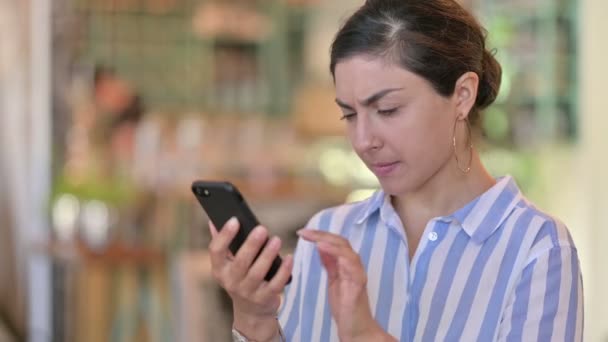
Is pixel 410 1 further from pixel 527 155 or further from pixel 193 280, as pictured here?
pixel 527 155

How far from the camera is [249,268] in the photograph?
4.12 feet

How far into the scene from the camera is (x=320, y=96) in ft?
25.4

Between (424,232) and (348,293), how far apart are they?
0.25 m

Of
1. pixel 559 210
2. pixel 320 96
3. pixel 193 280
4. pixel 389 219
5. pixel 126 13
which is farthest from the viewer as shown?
pixel 320 96

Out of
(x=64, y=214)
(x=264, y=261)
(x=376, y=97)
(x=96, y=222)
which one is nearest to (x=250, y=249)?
(x=264, y=261)

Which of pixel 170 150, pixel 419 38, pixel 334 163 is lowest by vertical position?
pixel 334 163

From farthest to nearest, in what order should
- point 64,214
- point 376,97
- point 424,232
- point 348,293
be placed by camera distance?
point 64,214, point 424,232, point 376,97, point 348,293

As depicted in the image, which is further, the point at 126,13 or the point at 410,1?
the point at 126,13

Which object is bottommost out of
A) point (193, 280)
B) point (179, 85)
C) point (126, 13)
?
point (193, 280)

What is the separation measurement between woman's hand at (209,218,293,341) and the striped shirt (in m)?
0.17

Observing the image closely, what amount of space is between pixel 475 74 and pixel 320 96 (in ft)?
20.9

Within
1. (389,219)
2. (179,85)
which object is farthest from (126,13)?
(389,219)

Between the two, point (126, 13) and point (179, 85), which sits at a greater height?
point (126, 13)

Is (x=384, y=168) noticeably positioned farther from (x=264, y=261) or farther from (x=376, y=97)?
(x=264, y=261)
